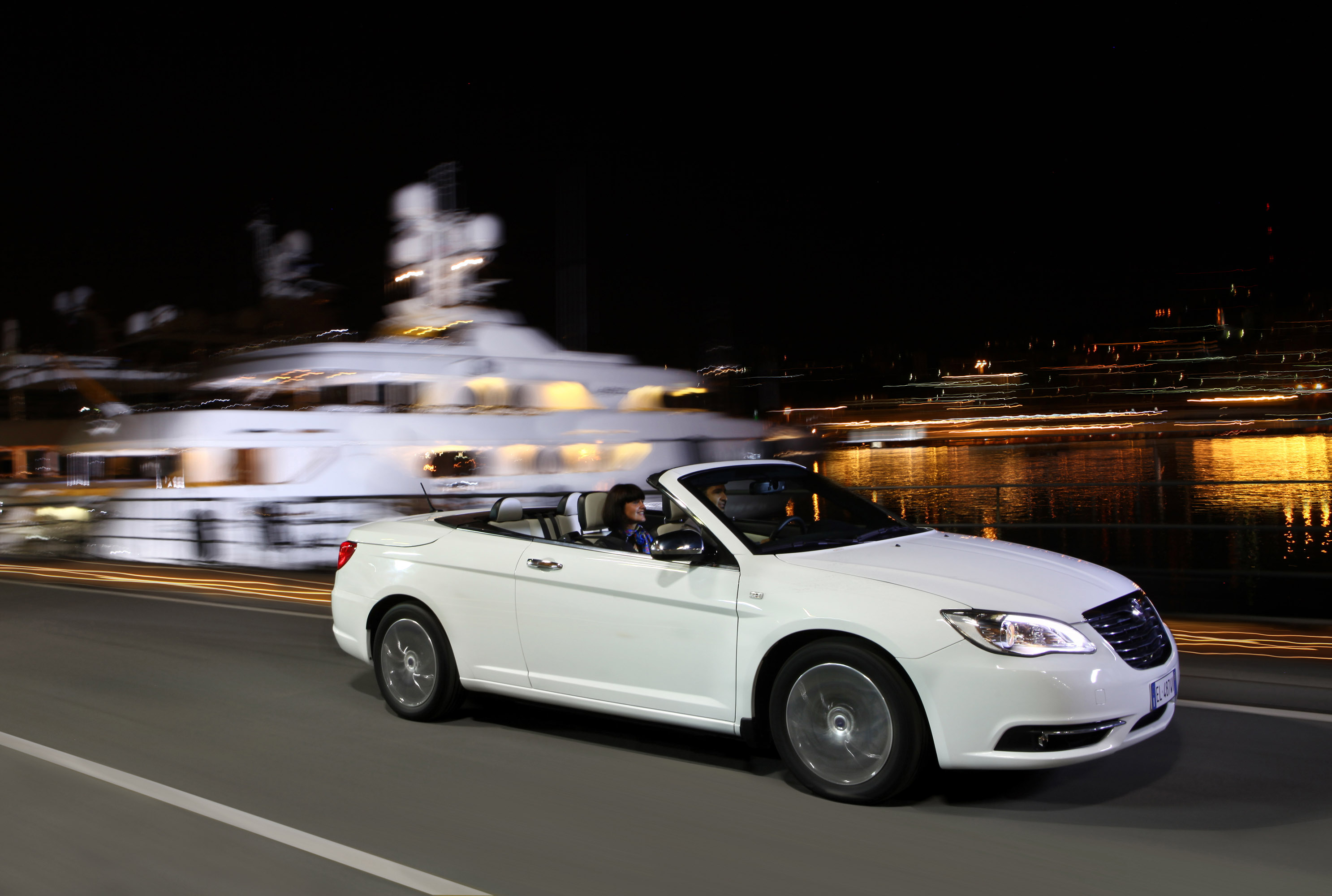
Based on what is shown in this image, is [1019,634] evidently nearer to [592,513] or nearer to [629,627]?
[629,627]

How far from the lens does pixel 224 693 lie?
22.4 feet

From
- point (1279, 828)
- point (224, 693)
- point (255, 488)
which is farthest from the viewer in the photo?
point (255, 488)

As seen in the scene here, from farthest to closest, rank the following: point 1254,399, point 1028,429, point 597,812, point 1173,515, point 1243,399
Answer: point 1243,399 → point 1254,399 → point 1028,429 → point 1173,515 → point 597,812

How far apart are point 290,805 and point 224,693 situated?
2583 millimetres

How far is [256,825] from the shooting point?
429 centimetres

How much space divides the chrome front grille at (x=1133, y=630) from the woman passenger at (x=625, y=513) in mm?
2315

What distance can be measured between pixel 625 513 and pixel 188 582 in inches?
370

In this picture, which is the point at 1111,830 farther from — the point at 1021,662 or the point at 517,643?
the point at 517,643

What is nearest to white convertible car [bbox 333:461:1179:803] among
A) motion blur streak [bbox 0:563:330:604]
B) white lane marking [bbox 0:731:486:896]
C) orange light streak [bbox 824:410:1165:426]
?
white lane marking [bbox 0:731:486:896]

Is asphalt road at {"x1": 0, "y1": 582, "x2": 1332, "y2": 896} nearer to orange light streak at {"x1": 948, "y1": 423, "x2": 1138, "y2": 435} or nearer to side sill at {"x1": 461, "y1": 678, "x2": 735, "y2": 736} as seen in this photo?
side sill at {"x1": 461, "y1": 678, "x2": 735, "y2": 736}

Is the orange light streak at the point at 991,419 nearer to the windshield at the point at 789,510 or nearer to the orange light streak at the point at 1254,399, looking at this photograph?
the orange light streak at the point at 1254,399

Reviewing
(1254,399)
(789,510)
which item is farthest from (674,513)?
(1254,399)

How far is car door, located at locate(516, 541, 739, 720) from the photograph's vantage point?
15.6ft

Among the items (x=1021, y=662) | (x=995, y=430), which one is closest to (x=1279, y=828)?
(x=1021, y=662)
